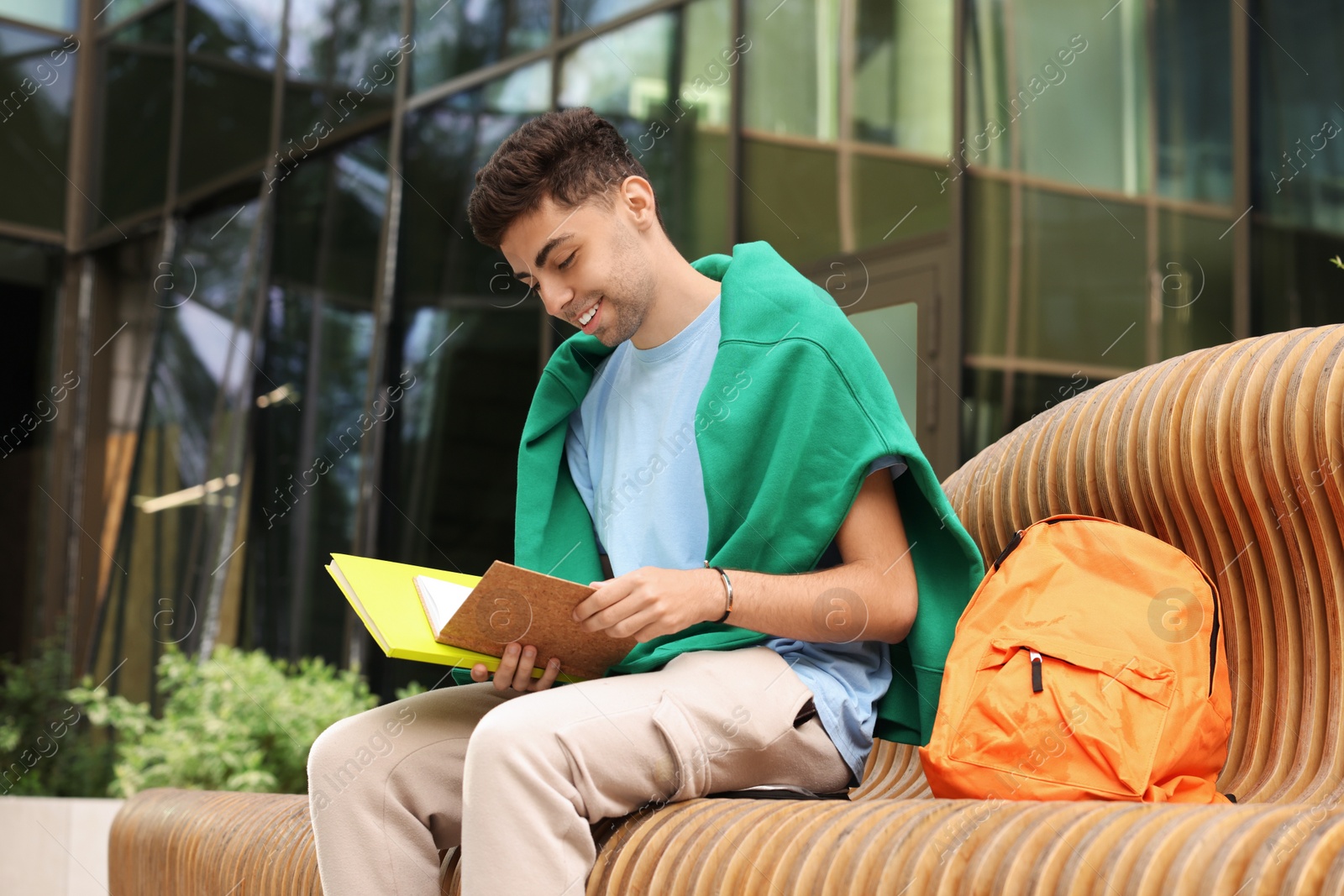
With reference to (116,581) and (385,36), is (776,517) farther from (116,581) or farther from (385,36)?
(116,581)

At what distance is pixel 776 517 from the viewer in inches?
66.6

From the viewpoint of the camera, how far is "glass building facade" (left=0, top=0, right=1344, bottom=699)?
4.05m

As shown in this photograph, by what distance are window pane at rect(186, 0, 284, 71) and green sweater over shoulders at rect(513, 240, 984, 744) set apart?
617 cm

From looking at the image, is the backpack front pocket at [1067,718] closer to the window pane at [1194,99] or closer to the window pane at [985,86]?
the window pane at [1194,99]

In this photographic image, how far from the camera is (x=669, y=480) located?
6.30ft

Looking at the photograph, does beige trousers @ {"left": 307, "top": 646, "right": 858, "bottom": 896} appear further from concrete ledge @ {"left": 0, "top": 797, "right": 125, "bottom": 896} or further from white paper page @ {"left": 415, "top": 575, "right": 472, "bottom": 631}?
concrete ledge @ {"left": 0, "top": 797, "right": 125, "bottom": 896}

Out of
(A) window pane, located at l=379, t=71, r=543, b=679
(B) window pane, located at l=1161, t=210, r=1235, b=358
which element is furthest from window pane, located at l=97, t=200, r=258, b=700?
(B) window pane, located at l=1161, t=210, r=1235, b=358

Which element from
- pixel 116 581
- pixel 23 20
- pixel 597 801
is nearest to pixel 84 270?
pixel 23 20

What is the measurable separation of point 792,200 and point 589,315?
10.5 feet

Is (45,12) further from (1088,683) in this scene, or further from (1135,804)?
(1135,804)

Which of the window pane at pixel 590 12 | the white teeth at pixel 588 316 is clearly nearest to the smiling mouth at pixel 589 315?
the white teeth at pixel 588 316

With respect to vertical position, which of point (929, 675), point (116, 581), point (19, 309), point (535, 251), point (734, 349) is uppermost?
point (19, 309)

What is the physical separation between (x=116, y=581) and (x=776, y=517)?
21.3ft

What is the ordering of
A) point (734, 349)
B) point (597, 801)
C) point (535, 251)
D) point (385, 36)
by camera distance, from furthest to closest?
point (385, 36), point (535, 251), point (734, 349), point (597, 801)
